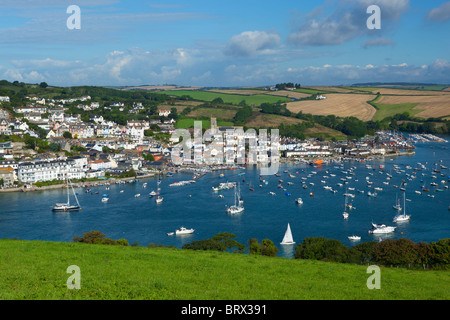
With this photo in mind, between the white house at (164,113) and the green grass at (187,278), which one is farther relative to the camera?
the white house at (164,113)

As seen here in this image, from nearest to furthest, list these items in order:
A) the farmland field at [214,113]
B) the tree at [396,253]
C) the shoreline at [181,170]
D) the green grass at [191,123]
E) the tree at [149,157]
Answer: the tree at [396,253] < the shoreline at [181,170] < the tree at [149,157] < the green grass at [191,123] < the farmland field at [214,113]

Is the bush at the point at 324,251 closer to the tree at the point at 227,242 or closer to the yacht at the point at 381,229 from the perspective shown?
the tree at the point at 227,242

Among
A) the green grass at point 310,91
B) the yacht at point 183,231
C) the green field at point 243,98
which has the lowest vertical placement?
the yacht at point 183,231

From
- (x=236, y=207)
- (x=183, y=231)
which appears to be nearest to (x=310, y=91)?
(x=236, y=207)

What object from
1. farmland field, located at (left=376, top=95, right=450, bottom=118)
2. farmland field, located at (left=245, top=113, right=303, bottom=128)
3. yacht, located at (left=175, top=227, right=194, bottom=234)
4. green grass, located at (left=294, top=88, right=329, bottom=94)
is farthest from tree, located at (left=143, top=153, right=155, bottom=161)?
green grass, located at (left=294, top=88, right=329, bottom=94)

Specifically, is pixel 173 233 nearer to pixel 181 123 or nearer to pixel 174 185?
pixel 174 185

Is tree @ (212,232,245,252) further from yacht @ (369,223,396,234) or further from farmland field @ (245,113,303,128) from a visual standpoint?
farmland field @ (245,113,303,128)

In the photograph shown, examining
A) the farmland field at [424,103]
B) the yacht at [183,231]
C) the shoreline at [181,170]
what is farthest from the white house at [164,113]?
the yacht at [183,231]
